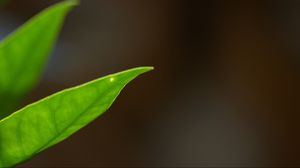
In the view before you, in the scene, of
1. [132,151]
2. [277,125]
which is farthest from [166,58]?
[277,125]

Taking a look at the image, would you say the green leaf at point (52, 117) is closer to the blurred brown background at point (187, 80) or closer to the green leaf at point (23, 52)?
the green leaf at point (23, 52)

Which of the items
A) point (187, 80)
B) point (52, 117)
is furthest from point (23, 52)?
point (187, 80)

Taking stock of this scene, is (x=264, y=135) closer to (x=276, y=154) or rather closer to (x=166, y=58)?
(x=276, y=154)

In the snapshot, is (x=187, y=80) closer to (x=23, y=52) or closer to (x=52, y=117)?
(x=23, y=52)

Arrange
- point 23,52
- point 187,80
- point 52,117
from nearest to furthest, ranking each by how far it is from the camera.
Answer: point 52,117, point 23,52, point 187,80

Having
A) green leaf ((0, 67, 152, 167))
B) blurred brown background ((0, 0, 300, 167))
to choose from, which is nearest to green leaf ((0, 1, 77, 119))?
green leaf ((0, 67, 152, 167))

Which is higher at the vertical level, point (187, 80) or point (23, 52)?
point (23, 52)
